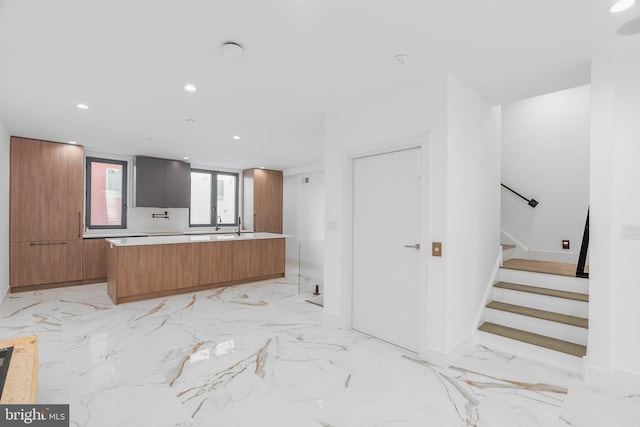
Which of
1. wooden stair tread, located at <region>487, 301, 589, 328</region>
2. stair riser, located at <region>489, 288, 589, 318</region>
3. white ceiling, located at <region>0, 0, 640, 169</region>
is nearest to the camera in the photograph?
white ceiling, located at <region>0, 0, 640, 169</region>

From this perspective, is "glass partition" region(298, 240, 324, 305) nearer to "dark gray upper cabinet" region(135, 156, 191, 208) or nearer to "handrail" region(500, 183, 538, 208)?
"handrail" region(500, 183, 538, 208)

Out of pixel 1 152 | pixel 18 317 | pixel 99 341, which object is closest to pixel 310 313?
pixel 99 341

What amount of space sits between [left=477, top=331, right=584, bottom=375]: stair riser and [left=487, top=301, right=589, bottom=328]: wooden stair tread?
1.09 ft

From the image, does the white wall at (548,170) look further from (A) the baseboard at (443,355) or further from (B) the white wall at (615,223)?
(A) the baseboard at (443,355)

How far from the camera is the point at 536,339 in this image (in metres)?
2.89

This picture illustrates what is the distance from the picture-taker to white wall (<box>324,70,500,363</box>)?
2705 mm

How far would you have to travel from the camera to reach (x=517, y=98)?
10.7 feet

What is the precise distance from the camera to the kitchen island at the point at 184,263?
14.5 ft

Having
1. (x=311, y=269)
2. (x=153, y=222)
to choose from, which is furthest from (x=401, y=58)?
(x=153, y=222)

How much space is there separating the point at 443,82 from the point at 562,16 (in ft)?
2.84

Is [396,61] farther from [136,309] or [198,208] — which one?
[198,208]

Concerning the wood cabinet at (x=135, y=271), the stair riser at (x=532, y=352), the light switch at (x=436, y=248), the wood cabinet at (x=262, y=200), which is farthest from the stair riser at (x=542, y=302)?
the wood cabinet at (x=262, y=200)

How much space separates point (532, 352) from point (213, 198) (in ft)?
23.0

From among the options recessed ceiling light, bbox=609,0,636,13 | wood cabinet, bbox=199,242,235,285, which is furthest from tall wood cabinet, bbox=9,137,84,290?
recessed ceiling light, bbox=609,0,636,13
